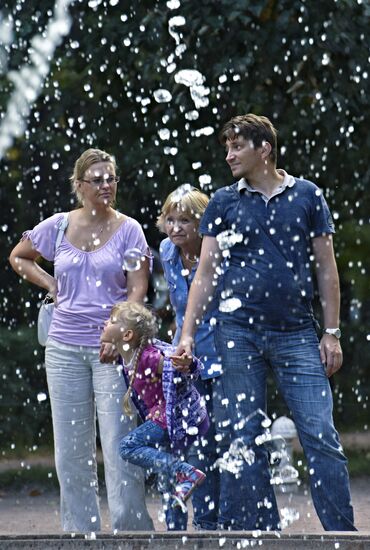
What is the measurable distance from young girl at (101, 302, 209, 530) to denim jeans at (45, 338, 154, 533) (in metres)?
0.20

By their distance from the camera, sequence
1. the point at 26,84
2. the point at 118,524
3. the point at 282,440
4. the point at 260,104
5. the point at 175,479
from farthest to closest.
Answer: the point at 26,84 < the point at 260,104 < the point at 282,440 < the point at 118,524 < the point at 175,479

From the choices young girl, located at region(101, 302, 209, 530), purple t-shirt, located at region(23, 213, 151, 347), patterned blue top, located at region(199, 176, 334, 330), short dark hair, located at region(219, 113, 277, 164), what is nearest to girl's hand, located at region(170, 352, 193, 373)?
young girl, located at region(101, 302, 209, 530)

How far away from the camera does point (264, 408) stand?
568 centimetres

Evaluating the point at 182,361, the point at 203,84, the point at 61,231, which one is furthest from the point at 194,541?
the point at 203,84

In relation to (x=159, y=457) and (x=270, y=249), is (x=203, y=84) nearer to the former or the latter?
(x=270, y=249)

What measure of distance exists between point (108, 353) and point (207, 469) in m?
0.70

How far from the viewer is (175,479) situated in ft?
18.7

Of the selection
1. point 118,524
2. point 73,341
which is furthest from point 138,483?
point 73,341

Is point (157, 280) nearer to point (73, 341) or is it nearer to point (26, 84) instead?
point (26, 84)

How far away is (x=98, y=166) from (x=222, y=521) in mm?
1656

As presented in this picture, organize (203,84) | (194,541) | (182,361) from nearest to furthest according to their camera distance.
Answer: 1. (194,541)
2. (182,361)
3. (203,84)

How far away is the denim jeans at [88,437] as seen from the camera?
6035mm

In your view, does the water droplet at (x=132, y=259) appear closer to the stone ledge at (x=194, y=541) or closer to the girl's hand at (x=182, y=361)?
the girl's hand at (x=182, y=361)

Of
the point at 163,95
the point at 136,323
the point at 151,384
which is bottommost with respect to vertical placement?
the point at 151,384
